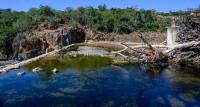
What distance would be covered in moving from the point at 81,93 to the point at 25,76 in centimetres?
766

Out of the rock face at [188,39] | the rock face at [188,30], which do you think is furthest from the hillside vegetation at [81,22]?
the rock face at [188,39]

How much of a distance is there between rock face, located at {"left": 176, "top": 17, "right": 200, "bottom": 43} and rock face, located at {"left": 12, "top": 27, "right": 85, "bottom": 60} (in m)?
19.0

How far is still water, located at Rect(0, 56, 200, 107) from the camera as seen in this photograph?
2411 centimetres

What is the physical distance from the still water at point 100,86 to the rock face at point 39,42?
15.1 metres

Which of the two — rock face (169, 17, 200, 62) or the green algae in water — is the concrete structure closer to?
rock face (169, 17, 200, 62)

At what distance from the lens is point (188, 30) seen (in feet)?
124

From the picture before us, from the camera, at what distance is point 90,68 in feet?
116

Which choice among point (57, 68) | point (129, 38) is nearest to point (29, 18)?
point (129, 38)

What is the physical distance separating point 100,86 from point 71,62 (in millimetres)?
10630

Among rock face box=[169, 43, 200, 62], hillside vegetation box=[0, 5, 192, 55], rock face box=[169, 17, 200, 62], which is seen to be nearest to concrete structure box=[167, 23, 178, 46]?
rock face box=[169, 17, 200, 62]

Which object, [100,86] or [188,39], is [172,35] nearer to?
[188,39]

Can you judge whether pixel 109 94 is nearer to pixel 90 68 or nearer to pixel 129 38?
pixel 90 68

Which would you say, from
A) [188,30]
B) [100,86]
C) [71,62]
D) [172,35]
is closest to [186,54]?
[188,30]

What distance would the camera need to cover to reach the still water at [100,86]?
24109mm
